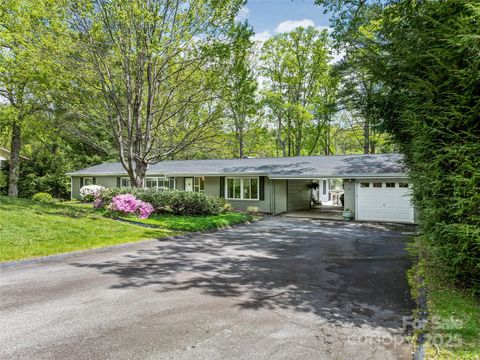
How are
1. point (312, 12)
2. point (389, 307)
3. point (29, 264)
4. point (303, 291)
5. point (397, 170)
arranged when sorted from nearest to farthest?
point (389, 307)
point (303, 291)
point (29, 264)
point (312, 12)
point (397, 170)

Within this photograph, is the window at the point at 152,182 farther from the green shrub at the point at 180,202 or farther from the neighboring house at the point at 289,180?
the green shrub at the point at 180,202

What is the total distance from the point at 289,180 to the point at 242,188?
3.15 metres

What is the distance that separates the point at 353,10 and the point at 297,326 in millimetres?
11055

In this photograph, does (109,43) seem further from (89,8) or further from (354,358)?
(354,358)

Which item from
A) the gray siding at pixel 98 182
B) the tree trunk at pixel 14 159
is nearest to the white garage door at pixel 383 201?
the gray siding at pixel 98 182

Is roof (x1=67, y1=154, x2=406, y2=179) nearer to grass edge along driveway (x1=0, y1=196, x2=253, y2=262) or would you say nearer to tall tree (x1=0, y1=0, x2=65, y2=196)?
grass edge along driveway (x1=0, y1=196, x2=253, y2=262)

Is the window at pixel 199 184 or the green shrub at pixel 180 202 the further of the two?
the window at pixel 199 184

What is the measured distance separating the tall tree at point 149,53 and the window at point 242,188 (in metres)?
5.04

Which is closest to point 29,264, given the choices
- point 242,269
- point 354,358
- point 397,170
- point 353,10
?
point 242,269

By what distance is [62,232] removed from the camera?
9523 mm

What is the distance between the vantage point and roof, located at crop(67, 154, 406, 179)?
1616cm

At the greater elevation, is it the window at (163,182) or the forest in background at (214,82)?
the forest in background at (214,82)

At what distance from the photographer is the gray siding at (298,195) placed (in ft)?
65.3

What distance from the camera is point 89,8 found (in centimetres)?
1216
